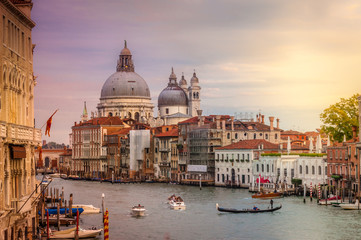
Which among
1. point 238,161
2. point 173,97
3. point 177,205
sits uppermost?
point 173,97

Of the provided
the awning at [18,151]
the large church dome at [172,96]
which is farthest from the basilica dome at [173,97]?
the awning at [18,151]

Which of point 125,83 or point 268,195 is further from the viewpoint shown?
point 125,83

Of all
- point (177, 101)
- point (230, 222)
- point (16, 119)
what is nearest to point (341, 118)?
point (230, 222)

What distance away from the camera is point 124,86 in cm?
11575

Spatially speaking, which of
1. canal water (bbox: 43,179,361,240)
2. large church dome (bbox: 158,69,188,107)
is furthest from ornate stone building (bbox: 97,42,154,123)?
canal water (bbox: 43,179,361,240)

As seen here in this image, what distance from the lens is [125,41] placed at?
401 ft

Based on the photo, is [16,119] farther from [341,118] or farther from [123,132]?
[123,132]

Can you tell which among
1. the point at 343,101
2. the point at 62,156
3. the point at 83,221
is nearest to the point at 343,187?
the point at 343,101

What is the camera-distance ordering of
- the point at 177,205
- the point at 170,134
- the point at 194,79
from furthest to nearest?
the point at 194,79 → the point at 170,134 → the point at 177,205

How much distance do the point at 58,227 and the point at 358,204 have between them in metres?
15.2

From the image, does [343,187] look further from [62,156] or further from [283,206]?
[62,156]

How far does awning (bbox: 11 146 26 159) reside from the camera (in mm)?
17844

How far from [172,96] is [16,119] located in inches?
3573

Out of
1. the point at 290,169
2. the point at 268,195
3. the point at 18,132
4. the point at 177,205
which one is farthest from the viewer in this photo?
the point at 290,169
